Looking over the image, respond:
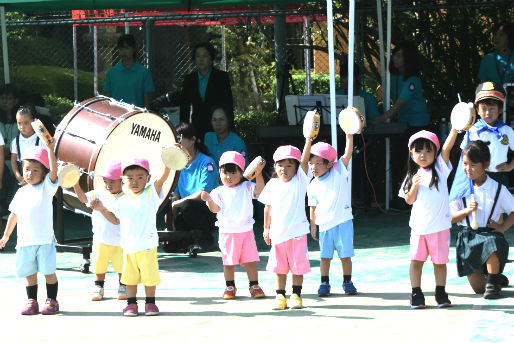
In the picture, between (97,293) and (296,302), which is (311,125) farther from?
(97,293)

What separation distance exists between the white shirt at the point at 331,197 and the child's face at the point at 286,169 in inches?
11.8

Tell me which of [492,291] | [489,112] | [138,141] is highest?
[489,112]

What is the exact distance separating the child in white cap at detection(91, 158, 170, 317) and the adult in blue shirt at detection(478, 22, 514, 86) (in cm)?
500

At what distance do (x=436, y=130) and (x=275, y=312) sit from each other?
5977 millimetres

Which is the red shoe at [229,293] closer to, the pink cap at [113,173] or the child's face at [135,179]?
the child's face at [135,179]

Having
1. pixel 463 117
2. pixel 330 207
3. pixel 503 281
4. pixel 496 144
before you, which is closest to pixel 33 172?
pixel 330 207

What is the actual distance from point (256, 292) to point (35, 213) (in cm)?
165

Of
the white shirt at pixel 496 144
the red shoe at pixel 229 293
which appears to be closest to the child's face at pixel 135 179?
the red shoe at pixel 229 293

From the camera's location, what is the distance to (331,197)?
697 centimetres

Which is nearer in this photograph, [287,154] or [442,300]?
[442,300]

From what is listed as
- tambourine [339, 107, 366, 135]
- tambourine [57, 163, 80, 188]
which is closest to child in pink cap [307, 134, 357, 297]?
tambourine [339, 107, 366, 135]

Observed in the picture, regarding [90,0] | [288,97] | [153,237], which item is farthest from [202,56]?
[153,237]

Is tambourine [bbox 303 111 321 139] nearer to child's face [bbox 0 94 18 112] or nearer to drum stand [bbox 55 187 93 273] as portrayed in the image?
drum stand [bbox 55 187 93 273]

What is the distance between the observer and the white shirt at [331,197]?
696 cm
